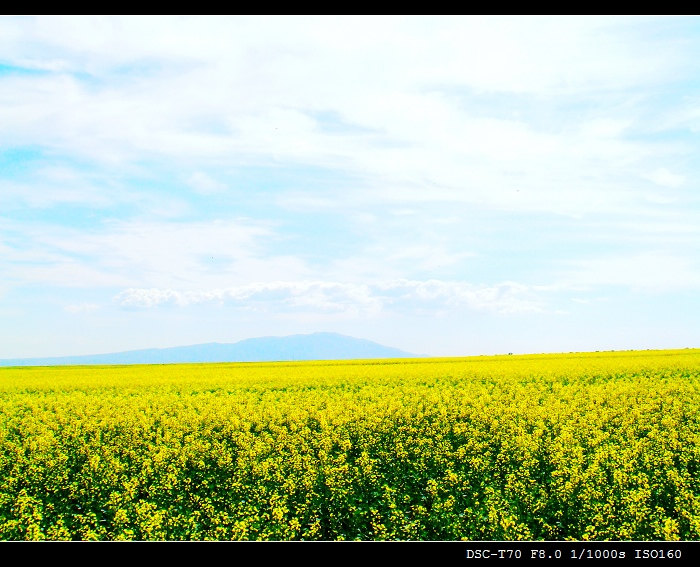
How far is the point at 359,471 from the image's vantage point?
362 inches

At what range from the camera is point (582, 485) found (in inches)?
330

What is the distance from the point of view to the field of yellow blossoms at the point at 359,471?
7.81 m

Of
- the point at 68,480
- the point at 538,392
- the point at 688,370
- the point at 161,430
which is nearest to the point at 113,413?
the point at 161,430

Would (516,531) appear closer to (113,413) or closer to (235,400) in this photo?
(235,400)

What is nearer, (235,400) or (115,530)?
(115,530)

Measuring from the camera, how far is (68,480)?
395 inches

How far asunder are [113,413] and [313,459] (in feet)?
23.5

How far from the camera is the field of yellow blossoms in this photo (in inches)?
307
